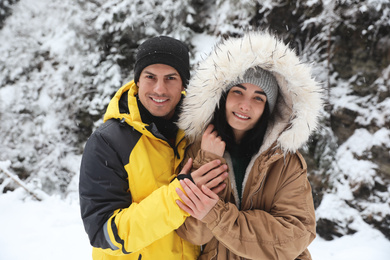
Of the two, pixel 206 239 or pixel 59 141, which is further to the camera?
pixel 59 141

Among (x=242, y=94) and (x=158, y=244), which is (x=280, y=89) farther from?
(x=158, y=244)

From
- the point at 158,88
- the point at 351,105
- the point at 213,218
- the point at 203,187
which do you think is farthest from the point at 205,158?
the point at 351,105

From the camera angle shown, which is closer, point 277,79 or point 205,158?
point 205,158

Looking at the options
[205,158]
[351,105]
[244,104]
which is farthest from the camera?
[351,105]

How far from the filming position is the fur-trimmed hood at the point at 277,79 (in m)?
1.90

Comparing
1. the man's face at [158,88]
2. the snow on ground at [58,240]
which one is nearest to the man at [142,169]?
the man's face at [158,88]

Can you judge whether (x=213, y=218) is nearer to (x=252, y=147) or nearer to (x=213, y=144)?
(x=213, y=144)

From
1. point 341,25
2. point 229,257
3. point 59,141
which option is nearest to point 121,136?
point 229,257

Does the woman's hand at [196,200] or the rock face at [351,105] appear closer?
the woman's hand at [196,200]

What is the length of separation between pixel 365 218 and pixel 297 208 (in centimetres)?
348

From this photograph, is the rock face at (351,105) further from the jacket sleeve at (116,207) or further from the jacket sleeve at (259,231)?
the jacket sleeve at (116,207)

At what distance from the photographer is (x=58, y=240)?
3.97 meters

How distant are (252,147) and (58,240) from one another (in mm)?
3598

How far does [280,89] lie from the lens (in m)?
2.14
